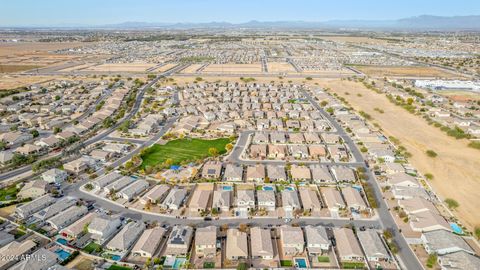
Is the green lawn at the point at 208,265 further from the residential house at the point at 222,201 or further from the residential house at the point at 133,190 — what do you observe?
the residential house at the point at 133,190

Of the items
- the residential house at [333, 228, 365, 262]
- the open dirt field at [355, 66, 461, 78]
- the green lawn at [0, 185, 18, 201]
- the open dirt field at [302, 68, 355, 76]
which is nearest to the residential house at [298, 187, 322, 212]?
the residential house at [333, 228, 365, 262]

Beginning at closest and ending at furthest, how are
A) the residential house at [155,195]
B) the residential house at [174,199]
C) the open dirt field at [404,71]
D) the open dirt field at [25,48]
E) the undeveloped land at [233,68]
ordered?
the residential house at [174,199] → the residential house at [155,195] → the open dirt field at [404,71] → the undeveloped land at [233,68] → the open dirt field at [25,48]

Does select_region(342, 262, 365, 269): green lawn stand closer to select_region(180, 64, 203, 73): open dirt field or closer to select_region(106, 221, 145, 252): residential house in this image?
select_region(106, 221, 145, 252): residential house

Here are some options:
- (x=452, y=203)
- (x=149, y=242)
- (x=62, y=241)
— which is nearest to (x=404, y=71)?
(x=452, y=203)

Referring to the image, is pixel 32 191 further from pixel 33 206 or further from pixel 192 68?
pixel 192 68

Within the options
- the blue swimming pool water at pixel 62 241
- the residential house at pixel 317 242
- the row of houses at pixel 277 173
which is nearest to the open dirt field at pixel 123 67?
the row of houses at pixel 277 173

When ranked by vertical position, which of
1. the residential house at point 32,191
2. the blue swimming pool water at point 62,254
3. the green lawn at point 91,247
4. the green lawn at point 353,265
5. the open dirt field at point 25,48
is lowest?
the green lawn at point 353,265

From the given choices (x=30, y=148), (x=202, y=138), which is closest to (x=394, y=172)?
(x=202, y=138)
